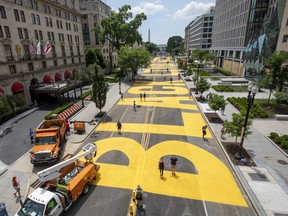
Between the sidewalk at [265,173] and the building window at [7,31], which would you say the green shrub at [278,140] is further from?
the building window at [7,31]

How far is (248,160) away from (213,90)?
90.7ft

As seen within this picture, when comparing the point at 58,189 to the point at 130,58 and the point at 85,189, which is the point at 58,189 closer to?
the point at 85,189

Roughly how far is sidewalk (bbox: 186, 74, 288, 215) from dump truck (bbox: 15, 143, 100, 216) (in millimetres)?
11133

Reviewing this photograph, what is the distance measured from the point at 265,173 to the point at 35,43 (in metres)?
43.0

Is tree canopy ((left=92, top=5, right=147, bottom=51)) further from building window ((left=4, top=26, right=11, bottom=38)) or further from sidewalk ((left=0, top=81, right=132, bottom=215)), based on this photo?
sidewalk ((left=0, top=81, right=132, bottom=215))

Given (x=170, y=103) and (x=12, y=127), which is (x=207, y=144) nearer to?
(x=170, y=103)

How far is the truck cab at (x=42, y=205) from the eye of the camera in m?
9.58

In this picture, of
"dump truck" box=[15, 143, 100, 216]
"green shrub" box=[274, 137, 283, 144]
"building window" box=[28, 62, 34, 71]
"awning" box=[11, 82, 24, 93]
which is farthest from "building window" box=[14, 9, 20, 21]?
"green shrub" box=[274, 137, 283, 144]

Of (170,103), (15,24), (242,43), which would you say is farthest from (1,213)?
(242,43)

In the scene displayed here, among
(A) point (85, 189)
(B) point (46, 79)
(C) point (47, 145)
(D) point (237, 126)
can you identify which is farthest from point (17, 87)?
(D) point (237, 126)

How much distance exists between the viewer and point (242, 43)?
56188 millimetres

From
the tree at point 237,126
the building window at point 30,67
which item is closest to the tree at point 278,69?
the tree at point 237,126

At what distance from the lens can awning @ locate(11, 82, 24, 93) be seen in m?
31.2

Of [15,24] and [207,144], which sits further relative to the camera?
[15,24]
